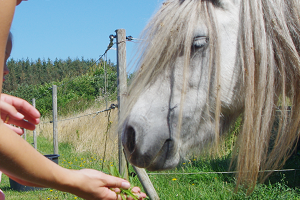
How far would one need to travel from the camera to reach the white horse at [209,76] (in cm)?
140

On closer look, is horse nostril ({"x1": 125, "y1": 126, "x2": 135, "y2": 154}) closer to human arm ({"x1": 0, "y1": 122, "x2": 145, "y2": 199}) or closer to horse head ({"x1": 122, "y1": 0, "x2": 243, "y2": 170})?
horse head ({"x1": 122, "y1": 0, "x2": 243, "y2": 170})

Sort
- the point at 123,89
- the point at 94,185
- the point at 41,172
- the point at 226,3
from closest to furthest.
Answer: the point at 41,172, the point at 94,185, the point at 226,3, the point at 123,89

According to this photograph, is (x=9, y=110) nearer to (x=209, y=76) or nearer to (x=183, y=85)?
(x=183, y=85)

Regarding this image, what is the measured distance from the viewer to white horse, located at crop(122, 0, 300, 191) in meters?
1.40

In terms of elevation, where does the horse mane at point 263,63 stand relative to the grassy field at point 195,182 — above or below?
above

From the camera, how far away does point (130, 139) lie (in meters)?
1.43

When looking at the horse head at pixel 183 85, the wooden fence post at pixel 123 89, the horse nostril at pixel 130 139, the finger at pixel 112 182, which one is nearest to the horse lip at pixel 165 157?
the horse head at pixel 183 85

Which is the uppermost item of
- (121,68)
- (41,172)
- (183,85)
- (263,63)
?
(121,68)

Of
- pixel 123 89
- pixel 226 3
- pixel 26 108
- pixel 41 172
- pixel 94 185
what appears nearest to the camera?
pixel 41 172

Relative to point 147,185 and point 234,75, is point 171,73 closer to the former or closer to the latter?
point 234,75

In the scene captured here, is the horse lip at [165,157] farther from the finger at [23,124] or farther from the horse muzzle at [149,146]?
the finger at [23,124]

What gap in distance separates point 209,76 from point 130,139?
550 mm

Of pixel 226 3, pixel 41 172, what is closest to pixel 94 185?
pixel 41 172

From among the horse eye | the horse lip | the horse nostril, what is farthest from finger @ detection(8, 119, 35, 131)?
the horse eye
